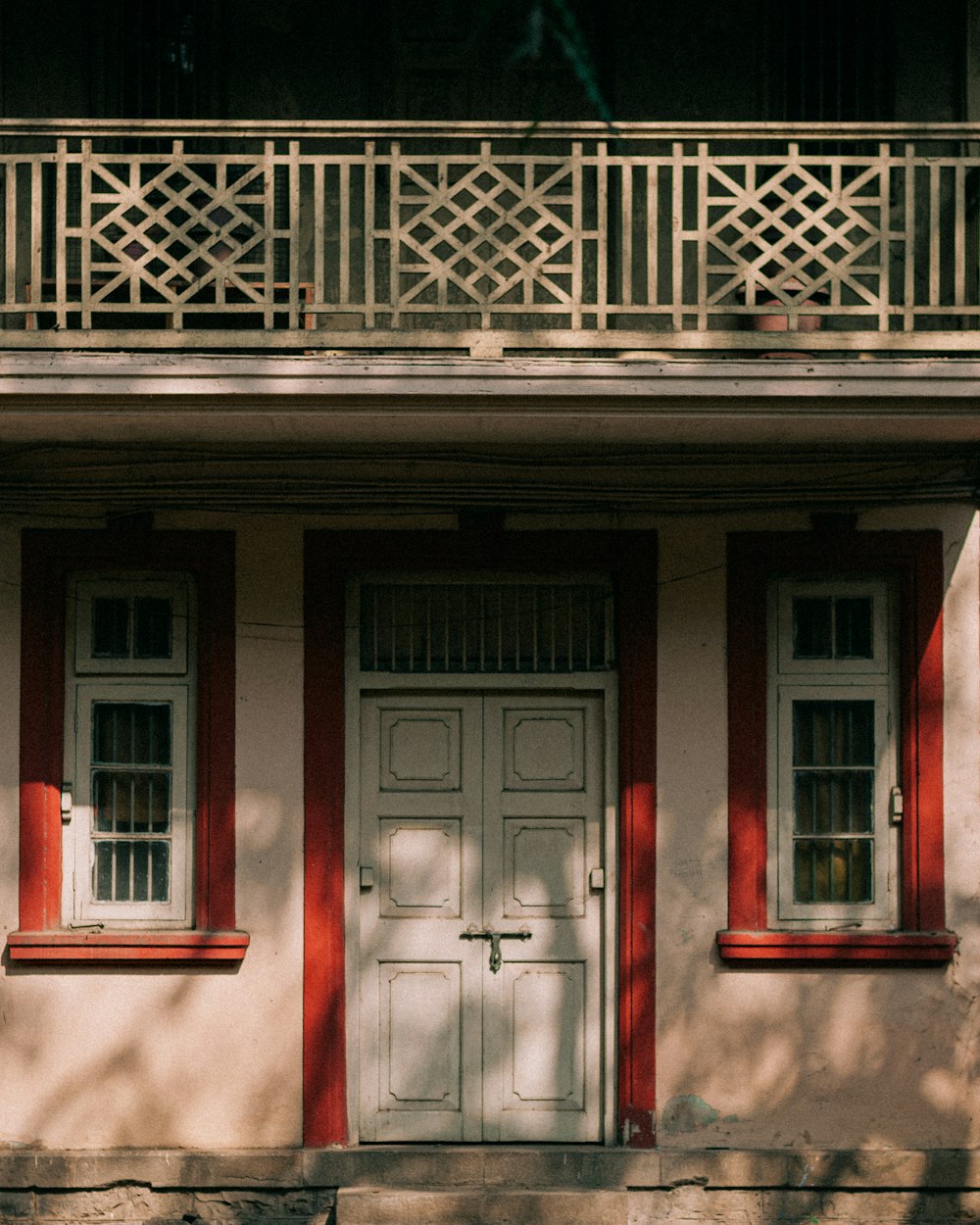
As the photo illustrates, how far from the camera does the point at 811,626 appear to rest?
776cm

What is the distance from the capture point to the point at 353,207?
7.87m

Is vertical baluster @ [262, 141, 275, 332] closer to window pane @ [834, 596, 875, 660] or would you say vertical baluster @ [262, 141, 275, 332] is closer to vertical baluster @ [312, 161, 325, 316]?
vertical baluster @ [312, 161, 325, 316]

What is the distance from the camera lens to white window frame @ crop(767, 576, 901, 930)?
25.0 ft

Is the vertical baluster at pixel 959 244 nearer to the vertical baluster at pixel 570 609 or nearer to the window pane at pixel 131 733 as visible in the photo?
the vertical baluster at pixel 570 609

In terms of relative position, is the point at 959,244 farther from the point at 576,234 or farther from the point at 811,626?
the point at 811,626

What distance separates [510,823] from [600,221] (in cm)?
320

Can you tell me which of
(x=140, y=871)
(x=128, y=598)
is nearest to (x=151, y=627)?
(x=128, y=598)

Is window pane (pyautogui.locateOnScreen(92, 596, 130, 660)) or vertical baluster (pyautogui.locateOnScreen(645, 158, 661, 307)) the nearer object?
vertical baluster (pyautogui.locateOnScreen(645, 158, 661, 307))

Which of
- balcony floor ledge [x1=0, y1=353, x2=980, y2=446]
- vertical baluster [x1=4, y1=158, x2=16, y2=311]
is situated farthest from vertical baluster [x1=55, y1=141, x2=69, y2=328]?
balcony floor ledge [x1=0, y1=353, x2=980, y2=446]

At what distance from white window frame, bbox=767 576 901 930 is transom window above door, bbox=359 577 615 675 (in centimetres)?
95

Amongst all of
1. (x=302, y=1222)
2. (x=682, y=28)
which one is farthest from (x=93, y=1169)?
(x=682, y=28)

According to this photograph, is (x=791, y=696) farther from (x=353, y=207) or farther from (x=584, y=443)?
(x=353, y=207)

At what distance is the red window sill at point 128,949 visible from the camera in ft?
24.2

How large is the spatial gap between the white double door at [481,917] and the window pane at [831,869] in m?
1.10
